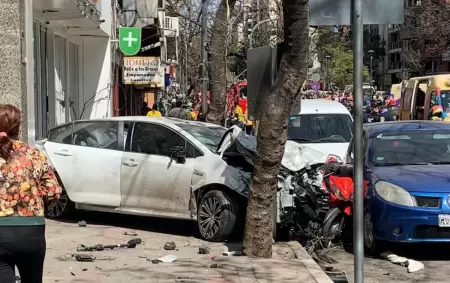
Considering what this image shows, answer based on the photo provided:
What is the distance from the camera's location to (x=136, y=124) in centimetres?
1051

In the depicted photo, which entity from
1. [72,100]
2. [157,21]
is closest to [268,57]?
[72,100]

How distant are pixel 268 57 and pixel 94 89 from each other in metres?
13.3

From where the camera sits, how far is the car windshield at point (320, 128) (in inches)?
575

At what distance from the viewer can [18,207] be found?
4.50 m

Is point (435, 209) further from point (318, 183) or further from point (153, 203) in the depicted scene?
point (153, 203)

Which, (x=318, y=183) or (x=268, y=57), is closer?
(x=268, y=57)

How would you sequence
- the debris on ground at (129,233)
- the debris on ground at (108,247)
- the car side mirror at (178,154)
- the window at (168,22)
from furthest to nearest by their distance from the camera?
1. the window at (168,22)
2. the debris on ground at (129,233)
3. the car side mirror at (178,154)
4. the debris on ground at (108,247)

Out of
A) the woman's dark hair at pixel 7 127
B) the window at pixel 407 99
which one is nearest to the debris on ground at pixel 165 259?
the woman's dark hair at pixel 7 127

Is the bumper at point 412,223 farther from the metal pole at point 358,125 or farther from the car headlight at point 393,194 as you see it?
the metal pole at point 358,125

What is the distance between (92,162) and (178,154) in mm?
1447

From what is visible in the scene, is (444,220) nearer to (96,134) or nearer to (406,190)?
(406,190)

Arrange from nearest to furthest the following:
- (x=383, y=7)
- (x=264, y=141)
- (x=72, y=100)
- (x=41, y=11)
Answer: (x=383, y=7)
(x=264, y=141)
(x=41, y=11)
(x=72, y=100)

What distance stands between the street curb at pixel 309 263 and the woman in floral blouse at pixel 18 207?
3.29m

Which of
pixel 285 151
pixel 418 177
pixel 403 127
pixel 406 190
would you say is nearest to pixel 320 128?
pixel 403 127
